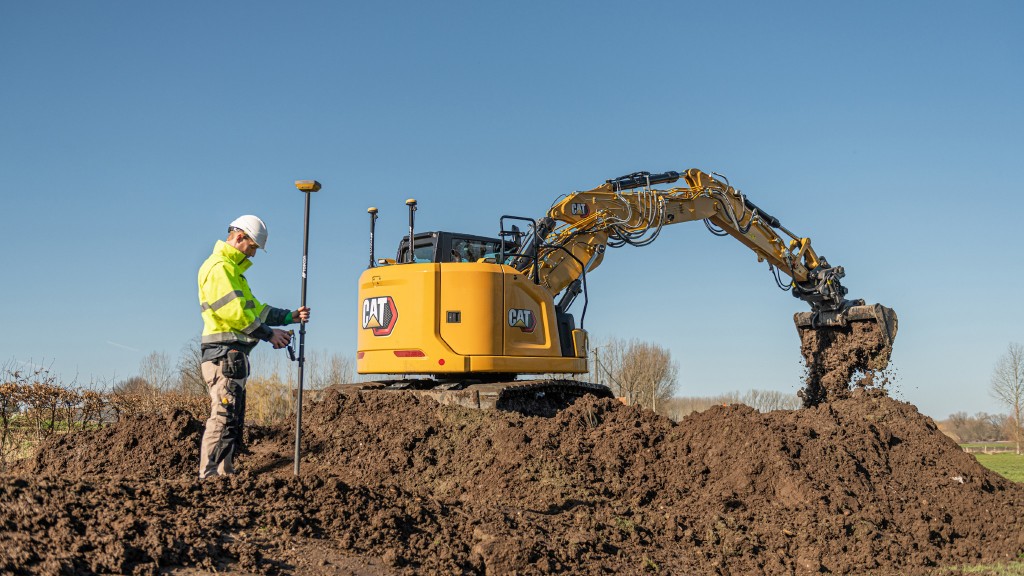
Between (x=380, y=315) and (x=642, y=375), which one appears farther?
(x=642, y=375)

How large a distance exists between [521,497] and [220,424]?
9.22 ft

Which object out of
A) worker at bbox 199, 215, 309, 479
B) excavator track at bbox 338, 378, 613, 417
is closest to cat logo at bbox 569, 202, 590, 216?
excavator track at bbox 338, 378, 613, 417

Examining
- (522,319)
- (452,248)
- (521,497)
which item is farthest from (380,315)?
(521,497)

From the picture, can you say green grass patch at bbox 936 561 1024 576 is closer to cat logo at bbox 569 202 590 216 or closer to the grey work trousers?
the grey work trousers

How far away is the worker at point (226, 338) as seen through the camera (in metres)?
6.52

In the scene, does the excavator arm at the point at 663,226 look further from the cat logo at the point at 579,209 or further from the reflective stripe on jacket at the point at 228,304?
the reflective stripe on jacket at the point at 228,304

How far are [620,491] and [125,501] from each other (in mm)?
4705

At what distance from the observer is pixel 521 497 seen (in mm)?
7891

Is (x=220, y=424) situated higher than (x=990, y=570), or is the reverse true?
(x=220, y=424)

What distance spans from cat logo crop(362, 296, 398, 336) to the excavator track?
2.64 ft

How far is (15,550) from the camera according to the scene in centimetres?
409

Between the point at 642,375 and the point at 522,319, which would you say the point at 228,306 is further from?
the point at 642,375

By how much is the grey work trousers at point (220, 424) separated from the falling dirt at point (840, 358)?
10044mm

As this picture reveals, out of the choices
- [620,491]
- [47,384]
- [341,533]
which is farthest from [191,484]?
[47,384]
